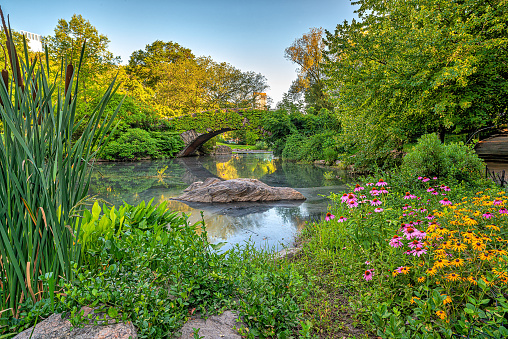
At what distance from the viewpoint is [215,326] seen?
154 cm

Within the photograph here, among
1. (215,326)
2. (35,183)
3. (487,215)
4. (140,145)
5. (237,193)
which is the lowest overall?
(237,193)

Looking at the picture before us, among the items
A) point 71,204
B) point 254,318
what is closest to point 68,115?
point 71,204

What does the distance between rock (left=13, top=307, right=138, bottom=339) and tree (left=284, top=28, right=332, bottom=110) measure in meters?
21.8

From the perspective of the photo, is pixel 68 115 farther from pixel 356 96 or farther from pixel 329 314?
pixel 356 96

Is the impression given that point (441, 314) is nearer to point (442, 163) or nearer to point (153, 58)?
point (442, 163)

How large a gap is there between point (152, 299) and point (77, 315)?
33cm

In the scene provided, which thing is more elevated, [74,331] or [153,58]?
[153,58]

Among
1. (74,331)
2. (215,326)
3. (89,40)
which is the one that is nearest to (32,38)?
(74,331)

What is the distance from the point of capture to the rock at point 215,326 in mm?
1450

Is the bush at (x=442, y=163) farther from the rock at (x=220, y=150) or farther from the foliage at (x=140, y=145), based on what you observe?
the rock at (x=220, y=150)

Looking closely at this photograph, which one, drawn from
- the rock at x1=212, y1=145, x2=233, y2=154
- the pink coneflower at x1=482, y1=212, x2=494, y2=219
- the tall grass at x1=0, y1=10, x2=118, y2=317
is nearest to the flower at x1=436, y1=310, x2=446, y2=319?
the pink coneflower at x1=482, y1=212, x2=494, y2=219

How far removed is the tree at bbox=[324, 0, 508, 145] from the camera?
5.17 meters

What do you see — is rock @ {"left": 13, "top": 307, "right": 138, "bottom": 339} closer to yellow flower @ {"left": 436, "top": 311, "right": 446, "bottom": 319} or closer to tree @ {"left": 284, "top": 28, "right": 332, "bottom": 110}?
yellow flower @ {"left": 436, "top": 311, "right": 446, "bottom": 319}

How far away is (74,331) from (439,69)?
6.76 metres
